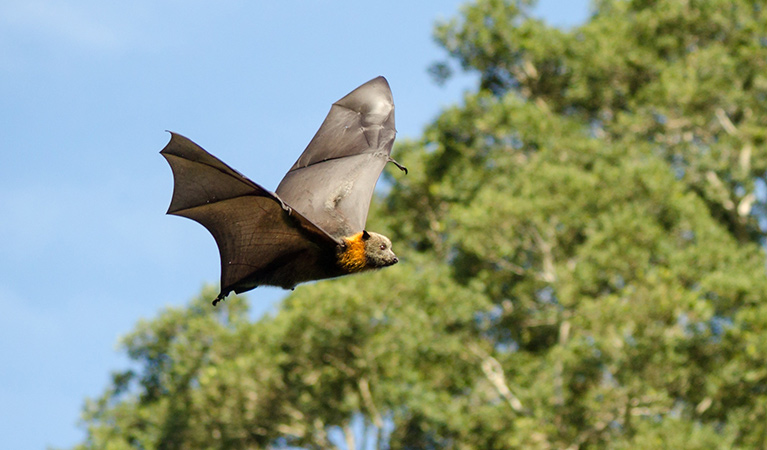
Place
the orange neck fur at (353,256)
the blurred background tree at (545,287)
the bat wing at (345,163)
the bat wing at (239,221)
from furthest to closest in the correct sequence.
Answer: the blurred background tree at (545,287) → the bat wing at (345,163) → the orange neck fur at (353,256) → the bat wing at (239,221)

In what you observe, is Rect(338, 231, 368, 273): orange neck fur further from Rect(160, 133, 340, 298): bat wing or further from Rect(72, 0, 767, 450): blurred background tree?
Rect(72, 0, 767, 450): blurred background tree

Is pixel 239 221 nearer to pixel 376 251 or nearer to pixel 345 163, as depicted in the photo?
pixel 376 251

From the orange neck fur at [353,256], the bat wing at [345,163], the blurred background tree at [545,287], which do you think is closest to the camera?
the orange neck fur at [353,256]

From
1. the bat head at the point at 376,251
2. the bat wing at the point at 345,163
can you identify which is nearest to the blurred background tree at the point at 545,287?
the bat wing at the point at 345,163

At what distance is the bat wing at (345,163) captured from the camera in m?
6.57

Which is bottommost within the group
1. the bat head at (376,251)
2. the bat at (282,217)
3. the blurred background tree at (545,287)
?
Result: the bat head at (376,251)

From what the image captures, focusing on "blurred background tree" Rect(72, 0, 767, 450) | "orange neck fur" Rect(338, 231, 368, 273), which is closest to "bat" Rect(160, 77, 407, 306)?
"orange neck fur" Rect(338, 231, 368, 273)

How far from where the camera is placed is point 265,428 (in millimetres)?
23719

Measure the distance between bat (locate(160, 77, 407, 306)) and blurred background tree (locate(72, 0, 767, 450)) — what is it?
452 inches

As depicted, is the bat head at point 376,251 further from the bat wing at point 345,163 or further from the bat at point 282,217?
the bat wing at point 345,163

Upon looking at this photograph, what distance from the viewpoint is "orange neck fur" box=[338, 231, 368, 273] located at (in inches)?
235

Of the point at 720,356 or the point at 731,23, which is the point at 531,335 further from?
the point at 731,23

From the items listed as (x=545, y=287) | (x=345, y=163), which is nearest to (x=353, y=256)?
(x=345, y=163)

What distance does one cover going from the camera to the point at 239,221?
20.7 ft
